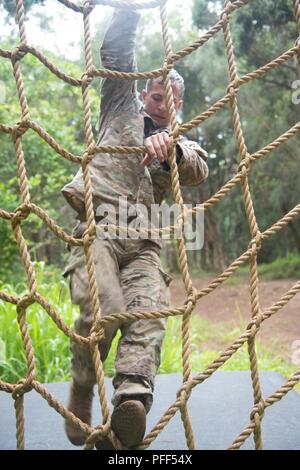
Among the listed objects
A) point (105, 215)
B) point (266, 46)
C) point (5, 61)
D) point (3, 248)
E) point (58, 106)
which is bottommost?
point (105, 215)

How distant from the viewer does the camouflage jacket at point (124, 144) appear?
1284mm

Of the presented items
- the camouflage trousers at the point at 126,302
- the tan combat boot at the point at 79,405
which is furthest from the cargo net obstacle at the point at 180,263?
the tan combat boot at the point at 79,405

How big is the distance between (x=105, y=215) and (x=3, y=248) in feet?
9.80

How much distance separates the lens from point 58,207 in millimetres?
5988

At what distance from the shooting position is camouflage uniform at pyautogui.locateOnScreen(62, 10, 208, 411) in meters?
1.19

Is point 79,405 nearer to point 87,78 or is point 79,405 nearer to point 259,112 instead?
point 87,78

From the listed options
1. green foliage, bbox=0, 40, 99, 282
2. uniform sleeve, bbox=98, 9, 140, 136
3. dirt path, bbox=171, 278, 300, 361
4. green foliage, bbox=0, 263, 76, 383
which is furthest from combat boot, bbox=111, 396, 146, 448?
green foliage, bbox=0, 40, 99, 282

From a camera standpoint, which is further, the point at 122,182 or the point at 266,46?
the point at 266,46

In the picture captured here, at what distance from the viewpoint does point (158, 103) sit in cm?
137

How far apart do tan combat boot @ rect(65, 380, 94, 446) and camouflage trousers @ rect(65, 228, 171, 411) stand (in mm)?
31

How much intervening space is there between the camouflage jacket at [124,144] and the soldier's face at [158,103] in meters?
0.02

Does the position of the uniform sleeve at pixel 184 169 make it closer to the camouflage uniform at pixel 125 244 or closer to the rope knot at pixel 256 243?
the camouflage uniform at pixel 125 244

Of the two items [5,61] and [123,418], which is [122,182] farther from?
[5,61]
